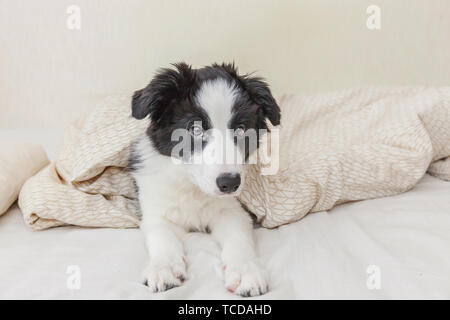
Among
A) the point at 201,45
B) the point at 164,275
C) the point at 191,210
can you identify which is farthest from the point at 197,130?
the point at 201,45

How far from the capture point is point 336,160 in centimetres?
221

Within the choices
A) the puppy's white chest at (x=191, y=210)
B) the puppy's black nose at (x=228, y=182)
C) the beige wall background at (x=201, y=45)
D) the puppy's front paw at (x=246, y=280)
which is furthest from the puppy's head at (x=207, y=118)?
the beige wall background at (x=201, y=45)

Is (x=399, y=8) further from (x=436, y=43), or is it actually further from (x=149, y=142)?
(x=149, y=142)

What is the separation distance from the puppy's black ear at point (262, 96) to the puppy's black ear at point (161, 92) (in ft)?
0.96

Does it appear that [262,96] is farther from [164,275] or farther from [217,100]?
[164,275]

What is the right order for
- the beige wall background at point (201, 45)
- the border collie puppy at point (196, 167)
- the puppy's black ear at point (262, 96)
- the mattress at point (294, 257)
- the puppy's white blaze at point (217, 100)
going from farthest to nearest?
the beige wall background at point (201, 45)
the puppy's black ear at point (262, 96)
the puppy's white blaze at point (217, 100)
the border collie puppy at point (196, 167)
the mattress at point (294, 257)

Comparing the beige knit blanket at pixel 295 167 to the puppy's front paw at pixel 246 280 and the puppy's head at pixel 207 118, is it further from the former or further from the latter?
the puppy's front paw at pixel 246 280

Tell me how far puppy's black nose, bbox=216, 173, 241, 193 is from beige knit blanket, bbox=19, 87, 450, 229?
A: 486 mm

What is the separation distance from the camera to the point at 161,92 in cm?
182

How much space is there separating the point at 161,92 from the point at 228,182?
1.79 feet

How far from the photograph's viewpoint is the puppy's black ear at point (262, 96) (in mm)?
1970

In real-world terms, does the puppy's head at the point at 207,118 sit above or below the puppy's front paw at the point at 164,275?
above

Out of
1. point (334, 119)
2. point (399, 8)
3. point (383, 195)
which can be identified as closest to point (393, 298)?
point (383, 195)
